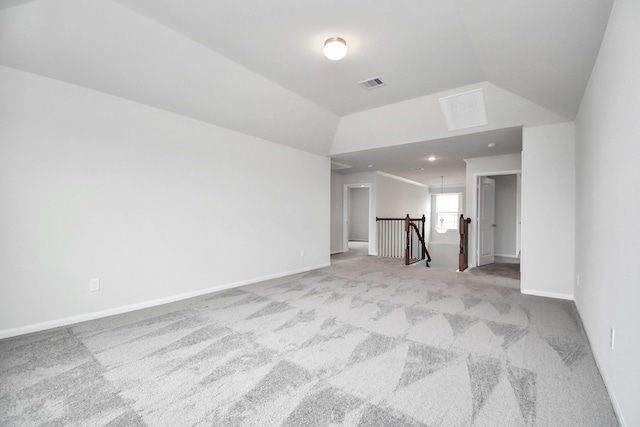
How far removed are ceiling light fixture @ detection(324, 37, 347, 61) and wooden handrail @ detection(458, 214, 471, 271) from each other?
14.2 ft

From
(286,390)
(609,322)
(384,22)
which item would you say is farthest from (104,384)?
(384,22)

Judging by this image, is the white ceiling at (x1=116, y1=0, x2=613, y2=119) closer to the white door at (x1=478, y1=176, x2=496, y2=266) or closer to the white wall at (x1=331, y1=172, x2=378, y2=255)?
the white door at (x1=478, y1=176, x2=496, y2=266)

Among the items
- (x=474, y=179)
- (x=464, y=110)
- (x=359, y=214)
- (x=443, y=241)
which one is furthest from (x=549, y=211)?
(x=359, y=214)

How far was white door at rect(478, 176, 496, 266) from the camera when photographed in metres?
6.13

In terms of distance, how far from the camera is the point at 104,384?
6.09 ft

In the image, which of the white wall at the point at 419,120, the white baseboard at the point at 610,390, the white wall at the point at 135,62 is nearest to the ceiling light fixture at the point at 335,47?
the white wall at the point at 135,62

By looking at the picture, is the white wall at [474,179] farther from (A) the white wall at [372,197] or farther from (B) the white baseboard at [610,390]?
(B) the white baseboard at [610,390]

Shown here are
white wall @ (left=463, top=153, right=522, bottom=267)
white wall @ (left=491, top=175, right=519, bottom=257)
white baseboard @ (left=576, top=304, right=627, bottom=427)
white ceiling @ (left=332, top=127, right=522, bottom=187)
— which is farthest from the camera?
white wall @ (left=491, top=175, right=519, bottom=257)

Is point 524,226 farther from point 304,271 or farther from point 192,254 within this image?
point 192,254

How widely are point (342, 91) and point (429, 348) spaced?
10.8 feet

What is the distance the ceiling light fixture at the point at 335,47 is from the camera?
265cm

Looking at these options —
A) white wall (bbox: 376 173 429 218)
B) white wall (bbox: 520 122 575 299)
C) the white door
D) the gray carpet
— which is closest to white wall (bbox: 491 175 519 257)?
the white door

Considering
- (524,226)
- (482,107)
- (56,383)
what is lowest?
(56,383)

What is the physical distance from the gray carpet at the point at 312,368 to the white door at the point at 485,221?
2.78 meters
